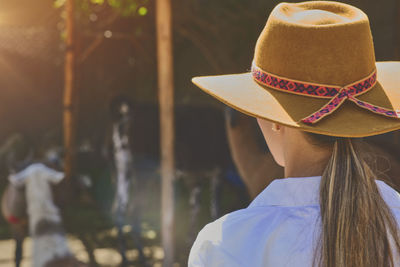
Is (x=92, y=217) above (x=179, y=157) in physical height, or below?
below

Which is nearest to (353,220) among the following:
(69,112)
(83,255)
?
(69,112)

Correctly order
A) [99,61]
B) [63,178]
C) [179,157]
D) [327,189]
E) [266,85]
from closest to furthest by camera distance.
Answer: [327,189], [266,85], [63,178], [179,157], [99,61]

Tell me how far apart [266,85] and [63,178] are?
361 centimetres

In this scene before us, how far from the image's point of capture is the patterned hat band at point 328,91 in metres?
A: 1.02

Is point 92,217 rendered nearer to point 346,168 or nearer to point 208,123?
point 208,123

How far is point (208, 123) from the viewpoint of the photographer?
231 inches

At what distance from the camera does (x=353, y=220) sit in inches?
36.9

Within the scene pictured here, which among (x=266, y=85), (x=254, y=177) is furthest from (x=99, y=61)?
(x=266, y=85)

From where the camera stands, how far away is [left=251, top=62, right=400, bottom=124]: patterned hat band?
3.34ft

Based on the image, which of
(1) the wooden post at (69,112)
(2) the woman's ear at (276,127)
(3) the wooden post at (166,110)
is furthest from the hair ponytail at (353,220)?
(1) the wooden post at (69,112)

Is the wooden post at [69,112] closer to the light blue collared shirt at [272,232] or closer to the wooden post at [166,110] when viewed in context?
the wooden post at [166,110]

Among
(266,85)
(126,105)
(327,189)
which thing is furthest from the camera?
(126,105)

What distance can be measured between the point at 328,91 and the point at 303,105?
63mm

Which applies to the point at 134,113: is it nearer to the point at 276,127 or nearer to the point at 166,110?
the point at 166,110
